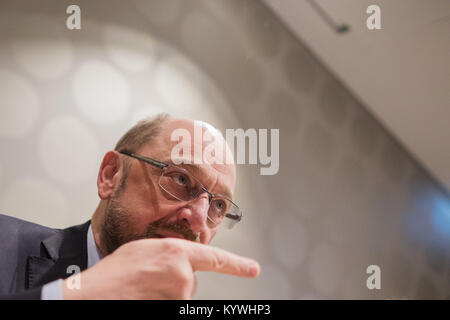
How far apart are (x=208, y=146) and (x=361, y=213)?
→ 1.69 ft

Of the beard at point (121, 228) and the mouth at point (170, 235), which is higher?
the beard at point (121, 228)

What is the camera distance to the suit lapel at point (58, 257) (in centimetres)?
70

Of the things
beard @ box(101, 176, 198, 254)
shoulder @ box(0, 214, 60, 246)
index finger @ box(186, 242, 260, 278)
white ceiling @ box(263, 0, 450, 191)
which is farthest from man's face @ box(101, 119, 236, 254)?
white ceiling @ box(263, 0, 450, 191)

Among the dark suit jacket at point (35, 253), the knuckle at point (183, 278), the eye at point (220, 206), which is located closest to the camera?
the knuckle at point (183, 278)

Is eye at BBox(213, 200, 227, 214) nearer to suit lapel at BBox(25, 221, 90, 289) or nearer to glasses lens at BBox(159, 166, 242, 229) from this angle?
glasses lens at BBox(159, 166, 242, 229)

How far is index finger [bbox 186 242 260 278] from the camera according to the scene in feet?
1.55

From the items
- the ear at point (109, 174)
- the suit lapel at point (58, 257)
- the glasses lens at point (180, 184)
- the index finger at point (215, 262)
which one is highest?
the ear at point (109, 174)

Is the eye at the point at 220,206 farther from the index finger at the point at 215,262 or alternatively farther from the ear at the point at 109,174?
the index finger at the point at 215,262

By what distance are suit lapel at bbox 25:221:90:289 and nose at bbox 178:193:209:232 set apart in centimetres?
23

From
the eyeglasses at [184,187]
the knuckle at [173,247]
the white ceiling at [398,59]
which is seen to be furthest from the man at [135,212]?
the white ceiling at [398,59]

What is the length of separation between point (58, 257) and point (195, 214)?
281mm

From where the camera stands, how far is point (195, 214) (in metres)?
0.71
